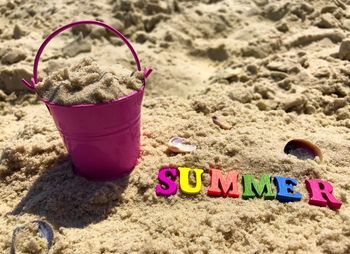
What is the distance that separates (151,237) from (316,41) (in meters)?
1.94

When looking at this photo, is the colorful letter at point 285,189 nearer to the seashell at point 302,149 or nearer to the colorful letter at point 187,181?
the seashell at point 302,149

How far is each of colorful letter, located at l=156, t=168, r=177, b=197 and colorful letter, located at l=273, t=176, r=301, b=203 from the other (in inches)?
17.1

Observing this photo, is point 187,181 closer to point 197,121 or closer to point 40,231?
point 197,121

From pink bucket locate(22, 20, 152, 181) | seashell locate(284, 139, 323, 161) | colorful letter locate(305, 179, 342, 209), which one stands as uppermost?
pink bucket locate(22, 20, 152, 181)

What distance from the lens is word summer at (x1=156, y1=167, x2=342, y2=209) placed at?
6.10 ft

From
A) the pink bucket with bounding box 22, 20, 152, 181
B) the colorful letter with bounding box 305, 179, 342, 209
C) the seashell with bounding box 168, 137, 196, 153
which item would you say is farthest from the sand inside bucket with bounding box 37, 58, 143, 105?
the colorful letter with bounding box 305, 179, 342, 209

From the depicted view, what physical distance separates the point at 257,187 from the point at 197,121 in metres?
0.58

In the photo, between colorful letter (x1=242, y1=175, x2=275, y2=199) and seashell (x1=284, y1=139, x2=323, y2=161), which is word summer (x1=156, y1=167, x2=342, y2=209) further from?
seashell (x1=284, y1=139, x2=323, y2=161)

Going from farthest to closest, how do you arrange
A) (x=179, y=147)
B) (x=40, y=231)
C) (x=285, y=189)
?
1. (x=179, y=147)
2. (x=285, y=189)
3. (x=40, y=231)

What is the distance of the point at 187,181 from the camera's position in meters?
1.96

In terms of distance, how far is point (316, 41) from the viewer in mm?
3035

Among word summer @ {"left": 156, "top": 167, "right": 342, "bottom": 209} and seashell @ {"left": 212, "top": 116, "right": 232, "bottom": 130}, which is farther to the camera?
seashell @ {"left": 212, "top": 116, "right": 232, "bottom": 130}

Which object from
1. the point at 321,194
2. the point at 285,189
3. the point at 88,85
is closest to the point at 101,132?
the point at 88,85

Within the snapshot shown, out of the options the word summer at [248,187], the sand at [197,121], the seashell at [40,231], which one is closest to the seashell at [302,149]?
the sand at [197,121]
